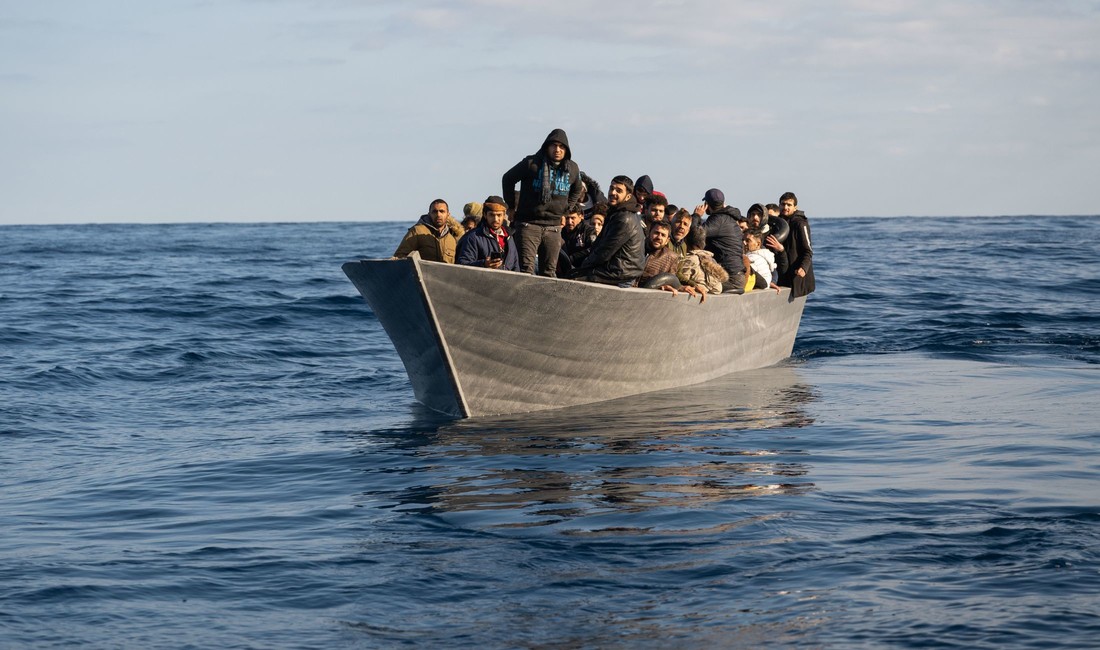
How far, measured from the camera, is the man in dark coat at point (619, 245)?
38.8 ft

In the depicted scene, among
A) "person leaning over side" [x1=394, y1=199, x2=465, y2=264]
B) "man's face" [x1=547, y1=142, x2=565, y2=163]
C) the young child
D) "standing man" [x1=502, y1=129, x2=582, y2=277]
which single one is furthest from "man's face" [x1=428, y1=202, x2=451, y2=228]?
the young child

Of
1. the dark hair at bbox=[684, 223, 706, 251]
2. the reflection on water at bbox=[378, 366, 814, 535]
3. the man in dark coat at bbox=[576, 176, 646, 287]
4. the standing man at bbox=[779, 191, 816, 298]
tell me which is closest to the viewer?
the reflection on water at bbox=[378, 366, 814, 535]

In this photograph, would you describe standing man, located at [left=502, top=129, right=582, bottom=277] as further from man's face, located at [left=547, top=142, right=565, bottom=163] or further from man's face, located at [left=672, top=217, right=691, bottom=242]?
man's face, located at [left=672, top=217, right=691, bottom=242]

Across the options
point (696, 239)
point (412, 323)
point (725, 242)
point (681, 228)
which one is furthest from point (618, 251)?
point (725, 242)

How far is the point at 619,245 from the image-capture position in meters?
11.9

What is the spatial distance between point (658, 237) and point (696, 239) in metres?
1.02

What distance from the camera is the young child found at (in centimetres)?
1536

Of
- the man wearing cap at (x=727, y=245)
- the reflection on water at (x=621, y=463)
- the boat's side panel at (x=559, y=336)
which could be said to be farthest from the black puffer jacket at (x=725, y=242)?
the reflection on water at (x=621, y=463)

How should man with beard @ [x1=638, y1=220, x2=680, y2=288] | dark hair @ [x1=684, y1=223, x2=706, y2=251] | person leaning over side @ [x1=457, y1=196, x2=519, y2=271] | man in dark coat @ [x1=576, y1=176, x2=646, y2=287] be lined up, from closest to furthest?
1. person leaning over side @ [x1=457, y1=196, x2=519, y2=271]
2. man in dark coat @ [x1=576, y1=176, x2=646, y2=287]
3. man with beard @ [x1=638, y1=220, x2=680, y2=288]
4. dark hair @ [x1=684, y1=223, x2=706, y2=251]

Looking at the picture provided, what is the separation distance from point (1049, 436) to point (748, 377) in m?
5.50

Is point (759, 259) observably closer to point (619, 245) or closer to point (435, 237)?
point (619, 245)

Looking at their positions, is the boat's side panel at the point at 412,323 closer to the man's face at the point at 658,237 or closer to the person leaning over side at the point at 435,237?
the person leaning over side at the point at 435,237

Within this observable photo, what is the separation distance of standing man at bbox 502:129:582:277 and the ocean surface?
47.6 inches

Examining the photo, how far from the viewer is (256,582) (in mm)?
6207
